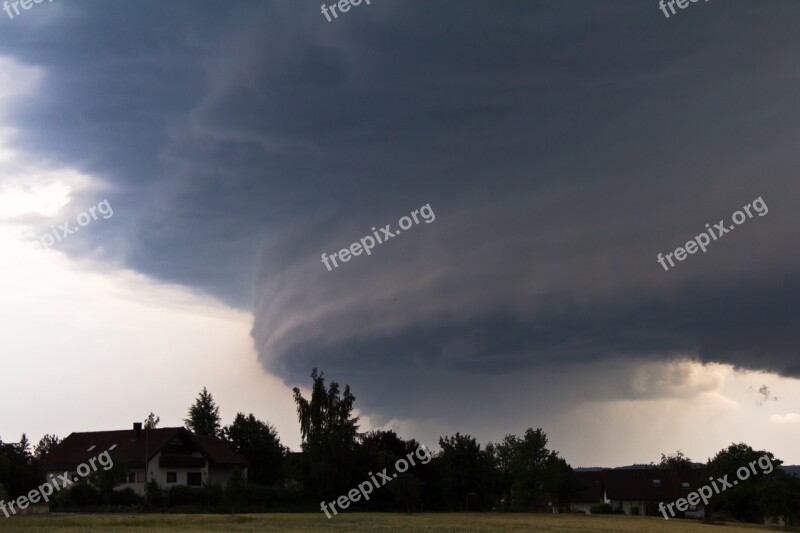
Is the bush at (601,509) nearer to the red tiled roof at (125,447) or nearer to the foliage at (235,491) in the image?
the red tiled roof at (125,447)

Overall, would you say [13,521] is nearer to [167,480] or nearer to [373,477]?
[167,480]

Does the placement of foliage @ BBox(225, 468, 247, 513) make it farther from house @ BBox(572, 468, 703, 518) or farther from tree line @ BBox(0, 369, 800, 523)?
house @ BBox(572, 468, 703, 518)

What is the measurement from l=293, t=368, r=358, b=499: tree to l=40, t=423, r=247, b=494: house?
899 centimetres

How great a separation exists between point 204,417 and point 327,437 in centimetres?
7725

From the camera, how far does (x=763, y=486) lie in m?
88.9

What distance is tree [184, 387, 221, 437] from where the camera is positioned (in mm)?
168875

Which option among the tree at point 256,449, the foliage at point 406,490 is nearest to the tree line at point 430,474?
the foliage at point 406,490

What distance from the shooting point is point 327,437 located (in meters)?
101

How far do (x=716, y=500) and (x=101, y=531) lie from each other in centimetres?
7521

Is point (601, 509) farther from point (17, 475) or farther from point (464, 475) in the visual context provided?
point (17, 475)

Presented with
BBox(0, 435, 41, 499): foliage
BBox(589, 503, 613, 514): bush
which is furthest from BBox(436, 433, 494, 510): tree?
BBox(0, 435, 41, 499): foliage

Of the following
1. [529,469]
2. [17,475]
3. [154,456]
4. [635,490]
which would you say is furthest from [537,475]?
[17,475]

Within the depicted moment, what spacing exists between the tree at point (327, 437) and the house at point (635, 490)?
41588 mm

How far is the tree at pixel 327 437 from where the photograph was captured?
97250 millimetres
